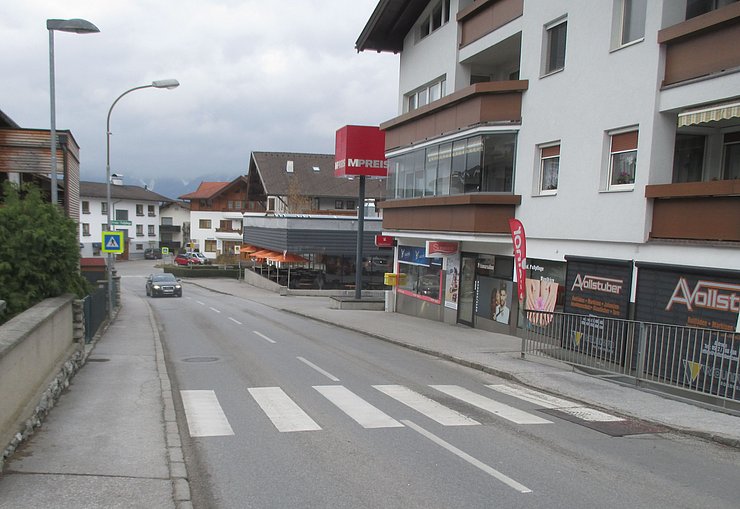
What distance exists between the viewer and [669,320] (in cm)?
1167

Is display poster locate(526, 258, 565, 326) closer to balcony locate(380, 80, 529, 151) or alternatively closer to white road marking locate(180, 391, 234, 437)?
balcony locate(380, 80, 529, 151)

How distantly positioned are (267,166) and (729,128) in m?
54.0

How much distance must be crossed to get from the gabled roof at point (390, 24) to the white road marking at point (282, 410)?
59.7 feet

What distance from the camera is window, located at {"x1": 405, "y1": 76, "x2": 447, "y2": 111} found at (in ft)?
73.3

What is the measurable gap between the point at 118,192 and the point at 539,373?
82.5 meters

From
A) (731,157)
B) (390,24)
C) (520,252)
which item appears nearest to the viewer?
(731,157)

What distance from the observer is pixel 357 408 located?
9.08 m

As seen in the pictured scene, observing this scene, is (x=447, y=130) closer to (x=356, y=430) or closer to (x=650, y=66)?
(x=650, y=66)

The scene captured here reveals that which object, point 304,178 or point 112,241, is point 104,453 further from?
point 304,178

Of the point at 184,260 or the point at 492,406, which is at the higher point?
the point at 492,406

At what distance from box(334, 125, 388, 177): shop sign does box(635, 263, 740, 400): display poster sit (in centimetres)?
1774

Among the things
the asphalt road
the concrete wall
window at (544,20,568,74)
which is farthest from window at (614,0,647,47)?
the concrete wall

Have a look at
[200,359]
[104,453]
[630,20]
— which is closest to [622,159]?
[630,20]

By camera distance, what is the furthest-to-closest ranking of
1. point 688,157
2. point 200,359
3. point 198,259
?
point 198,259, point 200,359, point 688,157
